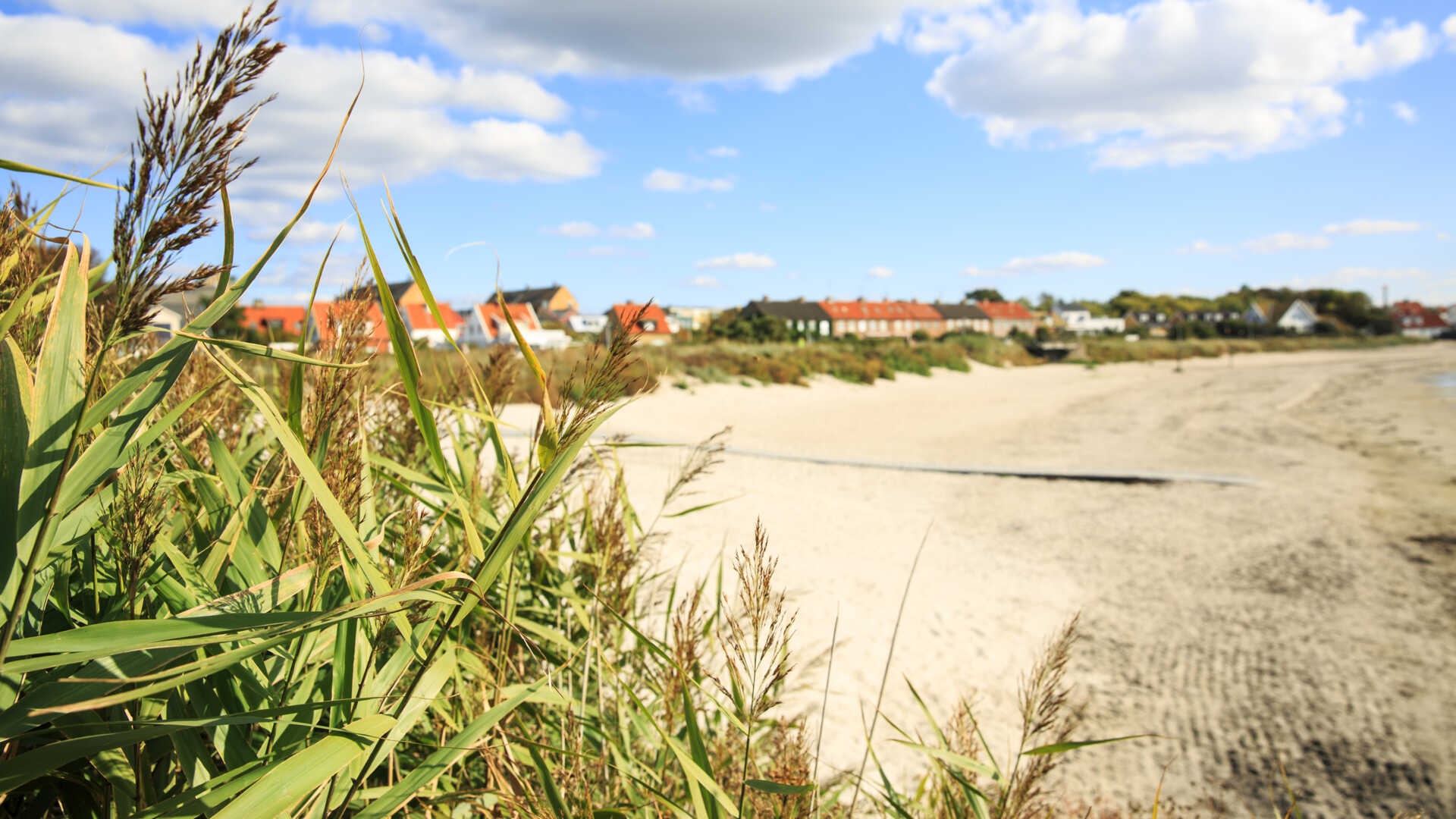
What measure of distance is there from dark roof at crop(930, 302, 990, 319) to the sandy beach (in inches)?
2801

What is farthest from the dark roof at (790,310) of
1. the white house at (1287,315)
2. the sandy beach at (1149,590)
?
the sandy beach at (1149,590)

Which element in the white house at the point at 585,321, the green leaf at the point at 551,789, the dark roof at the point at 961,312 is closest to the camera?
the green leaf at the point at 551,789

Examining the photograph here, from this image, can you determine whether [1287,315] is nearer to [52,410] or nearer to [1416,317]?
[1416,317]

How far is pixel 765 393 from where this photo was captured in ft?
82.0

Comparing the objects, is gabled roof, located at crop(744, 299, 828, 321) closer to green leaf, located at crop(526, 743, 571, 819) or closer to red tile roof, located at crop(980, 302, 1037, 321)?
red tile roof, located at crop(980, 302, 1037, 321)

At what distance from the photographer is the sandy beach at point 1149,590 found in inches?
Result: 206

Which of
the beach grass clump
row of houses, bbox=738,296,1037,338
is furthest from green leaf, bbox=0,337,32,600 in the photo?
row of houses, bbox=738,296,1037,338

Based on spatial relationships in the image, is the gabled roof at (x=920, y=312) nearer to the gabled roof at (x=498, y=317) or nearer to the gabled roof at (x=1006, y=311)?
the gabled roof at (x=1006, y=311)

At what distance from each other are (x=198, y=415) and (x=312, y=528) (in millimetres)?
673

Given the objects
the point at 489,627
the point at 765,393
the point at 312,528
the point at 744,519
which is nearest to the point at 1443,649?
the point at 744,519

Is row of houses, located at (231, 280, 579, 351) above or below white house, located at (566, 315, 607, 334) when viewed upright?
below

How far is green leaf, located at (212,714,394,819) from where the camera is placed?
0.82 meters

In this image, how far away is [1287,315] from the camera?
9206 cm

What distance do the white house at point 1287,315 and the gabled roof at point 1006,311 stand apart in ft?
82.5
